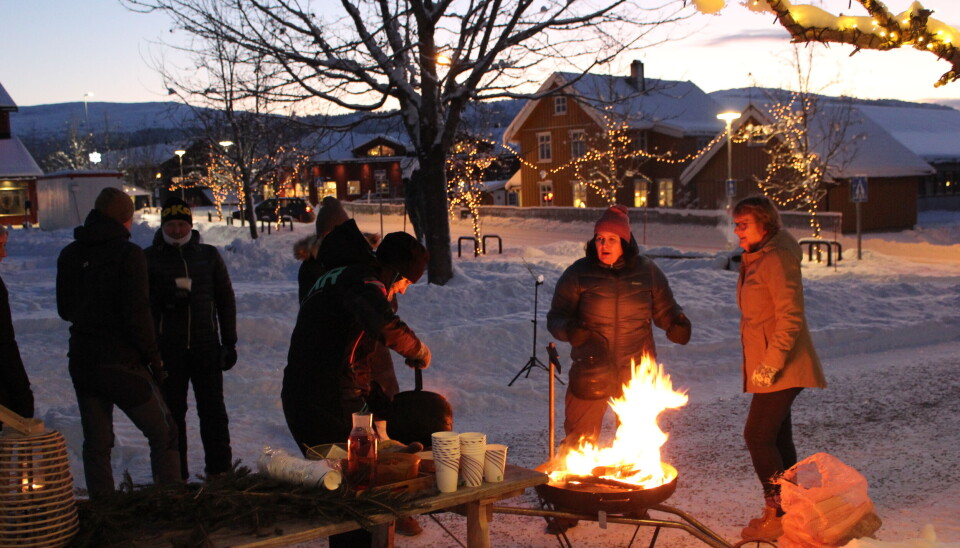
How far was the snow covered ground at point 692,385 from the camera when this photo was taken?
245 inches

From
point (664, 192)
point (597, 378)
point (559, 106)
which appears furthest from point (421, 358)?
point (559, 106)

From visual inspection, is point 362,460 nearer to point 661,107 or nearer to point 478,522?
point 478,522

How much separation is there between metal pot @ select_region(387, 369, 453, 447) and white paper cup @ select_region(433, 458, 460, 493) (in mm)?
804

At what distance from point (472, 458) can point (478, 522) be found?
0.31 m

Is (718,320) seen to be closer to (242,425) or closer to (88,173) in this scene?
(242,425)

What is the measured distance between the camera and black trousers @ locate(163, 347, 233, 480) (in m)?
6.15

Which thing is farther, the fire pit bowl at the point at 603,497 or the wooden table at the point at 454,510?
the fire pit bowl at the point at 603,497

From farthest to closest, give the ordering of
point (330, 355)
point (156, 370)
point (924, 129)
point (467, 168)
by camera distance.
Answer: point (924, 129) → point (467, 168) → point (156, 370) → point (330, 355)

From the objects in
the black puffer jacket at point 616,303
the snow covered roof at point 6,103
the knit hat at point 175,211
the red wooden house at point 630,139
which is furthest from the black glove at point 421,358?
the snow covered roof at point 6,103

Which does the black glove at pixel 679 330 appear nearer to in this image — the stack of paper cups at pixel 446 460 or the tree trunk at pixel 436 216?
the stack of paper cups at pixel 446 460

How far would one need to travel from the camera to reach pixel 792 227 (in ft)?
105

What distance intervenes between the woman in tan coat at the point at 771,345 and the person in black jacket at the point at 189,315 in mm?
3435

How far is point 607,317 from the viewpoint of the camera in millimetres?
5625

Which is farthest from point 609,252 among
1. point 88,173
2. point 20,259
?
point 88,173
